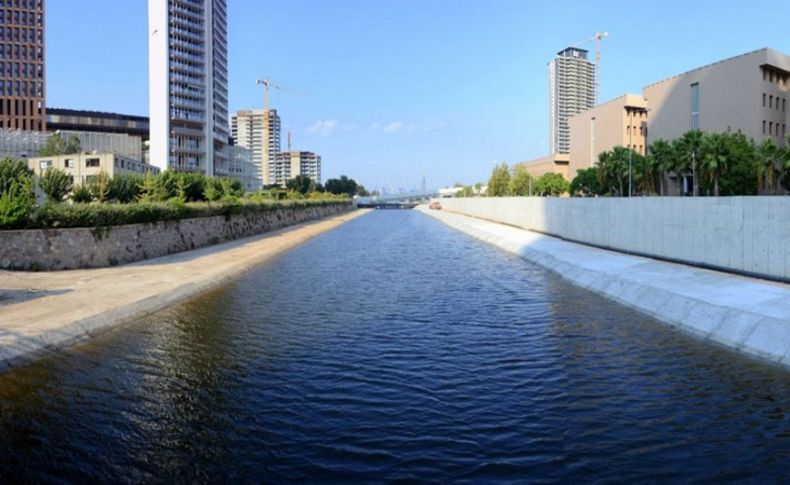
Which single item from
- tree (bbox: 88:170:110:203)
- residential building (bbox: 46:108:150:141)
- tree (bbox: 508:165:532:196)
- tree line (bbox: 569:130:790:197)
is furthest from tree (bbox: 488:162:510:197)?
tree (bbox: 88:170:110:203)

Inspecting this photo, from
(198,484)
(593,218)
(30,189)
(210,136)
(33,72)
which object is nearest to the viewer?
(198,484)

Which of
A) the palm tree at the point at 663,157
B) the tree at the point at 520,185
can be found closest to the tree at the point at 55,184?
the palm tree at the point at 663,157

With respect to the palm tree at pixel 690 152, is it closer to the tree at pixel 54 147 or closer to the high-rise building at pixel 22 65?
the tree at pixel 54 147

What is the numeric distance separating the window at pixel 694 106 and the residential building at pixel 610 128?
19066mm

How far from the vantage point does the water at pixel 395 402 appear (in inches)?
313

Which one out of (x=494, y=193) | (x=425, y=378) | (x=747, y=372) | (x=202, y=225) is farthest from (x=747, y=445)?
(x=494, y=193)

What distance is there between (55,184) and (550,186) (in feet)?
405

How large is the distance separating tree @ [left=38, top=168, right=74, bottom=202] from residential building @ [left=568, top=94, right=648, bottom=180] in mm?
111384

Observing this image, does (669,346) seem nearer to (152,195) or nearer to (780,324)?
(780,324)

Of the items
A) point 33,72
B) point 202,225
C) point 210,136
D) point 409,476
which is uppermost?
point 33,72

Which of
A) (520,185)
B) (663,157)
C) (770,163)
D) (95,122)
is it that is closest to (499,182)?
(520,185)

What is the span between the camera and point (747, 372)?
12.2 meters

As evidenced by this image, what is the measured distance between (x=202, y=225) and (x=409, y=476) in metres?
34.4

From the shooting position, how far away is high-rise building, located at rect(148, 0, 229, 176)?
479 ft
